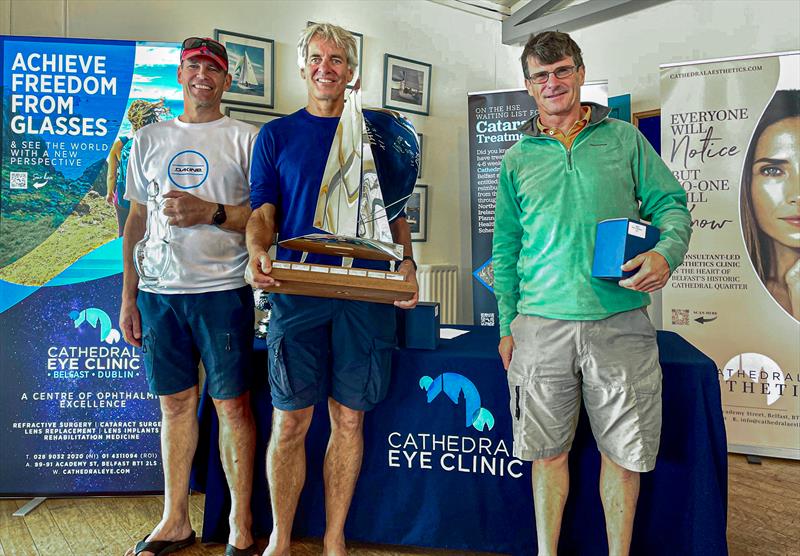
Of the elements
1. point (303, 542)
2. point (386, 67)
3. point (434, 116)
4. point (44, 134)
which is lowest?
point (303, 542)

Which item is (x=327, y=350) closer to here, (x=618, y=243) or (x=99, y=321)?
(x=618, y=243)

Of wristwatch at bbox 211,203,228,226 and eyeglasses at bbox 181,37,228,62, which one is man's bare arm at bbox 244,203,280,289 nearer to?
wristwatch at bbox 211,203,228,226

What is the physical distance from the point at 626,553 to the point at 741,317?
1.77m

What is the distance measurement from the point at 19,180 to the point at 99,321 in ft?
1.96

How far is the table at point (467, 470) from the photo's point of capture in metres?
1.67

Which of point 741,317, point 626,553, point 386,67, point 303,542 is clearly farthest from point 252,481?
point 386,67

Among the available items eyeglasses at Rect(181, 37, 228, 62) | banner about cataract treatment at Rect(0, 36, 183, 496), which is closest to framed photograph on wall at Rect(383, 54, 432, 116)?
banner about cataract treatment at Rect(0, 36, 183, 496)

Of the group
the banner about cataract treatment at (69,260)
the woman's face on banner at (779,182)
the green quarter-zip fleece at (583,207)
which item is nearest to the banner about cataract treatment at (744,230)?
the woman's face on banner at (779,182)

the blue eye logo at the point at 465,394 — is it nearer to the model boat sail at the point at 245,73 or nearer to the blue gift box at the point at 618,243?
the blue gift box at the point at 618,243

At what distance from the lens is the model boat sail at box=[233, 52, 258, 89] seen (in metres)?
3.09

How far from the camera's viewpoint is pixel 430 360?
1.84 meters

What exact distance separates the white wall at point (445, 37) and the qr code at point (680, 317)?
1375 mm

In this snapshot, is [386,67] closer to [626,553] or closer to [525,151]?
[525,151]

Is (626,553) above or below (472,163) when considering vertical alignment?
below
